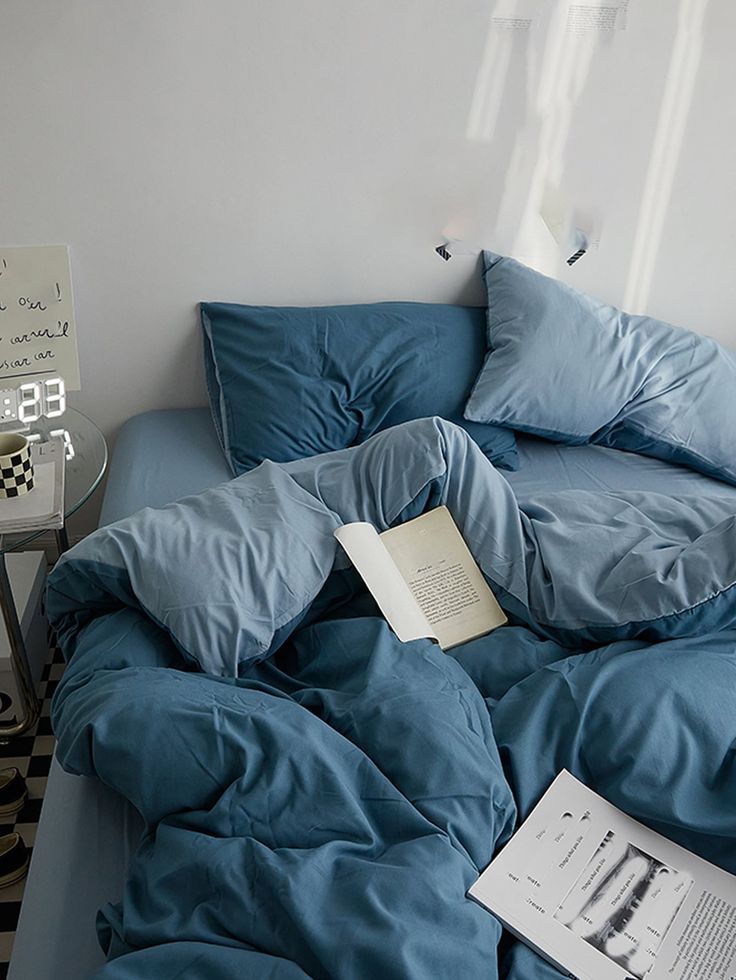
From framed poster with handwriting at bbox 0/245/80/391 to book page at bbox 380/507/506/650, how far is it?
875mm

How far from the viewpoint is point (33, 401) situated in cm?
183

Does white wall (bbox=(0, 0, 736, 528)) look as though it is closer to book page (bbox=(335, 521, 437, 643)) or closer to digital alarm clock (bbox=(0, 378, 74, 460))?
digital alarm clock (bbox=(0, 378, 74, 460))

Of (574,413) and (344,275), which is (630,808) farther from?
(344,275)

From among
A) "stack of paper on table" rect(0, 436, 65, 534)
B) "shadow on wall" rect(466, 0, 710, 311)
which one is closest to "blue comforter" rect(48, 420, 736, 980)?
"stack of paper on table" rect(0, 436, 65, 534)

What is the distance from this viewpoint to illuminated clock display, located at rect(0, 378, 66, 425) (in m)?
1.77

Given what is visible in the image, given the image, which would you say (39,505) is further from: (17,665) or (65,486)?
(17,665)

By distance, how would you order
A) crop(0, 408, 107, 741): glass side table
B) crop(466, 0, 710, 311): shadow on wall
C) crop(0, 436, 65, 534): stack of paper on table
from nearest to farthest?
crop(0, 436, 65, 534): stack of paper on table
crop(0, 408, 107, 741): glass side table
crop(466, 0, 710, 311): shadow on wall

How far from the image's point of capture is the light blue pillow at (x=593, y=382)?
6.15 ft

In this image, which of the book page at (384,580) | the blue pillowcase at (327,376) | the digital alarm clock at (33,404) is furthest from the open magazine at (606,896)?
the digital alarm clock at (33,404)

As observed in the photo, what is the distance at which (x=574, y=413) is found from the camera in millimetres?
1891

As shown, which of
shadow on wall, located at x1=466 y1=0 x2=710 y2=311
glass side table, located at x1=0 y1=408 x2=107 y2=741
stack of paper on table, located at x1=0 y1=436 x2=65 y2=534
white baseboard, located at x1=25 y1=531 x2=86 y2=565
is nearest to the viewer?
stack of paper on table, located at x1=0 y1=436 x2=65 y2=534

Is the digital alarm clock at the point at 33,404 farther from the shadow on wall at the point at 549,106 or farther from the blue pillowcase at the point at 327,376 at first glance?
the shadow on wall at the point at 549,106

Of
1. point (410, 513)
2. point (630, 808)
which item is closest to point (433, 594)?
point (410, 513)

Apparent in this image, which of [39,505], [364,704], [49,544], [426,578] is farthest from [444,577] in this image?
[49,544]
